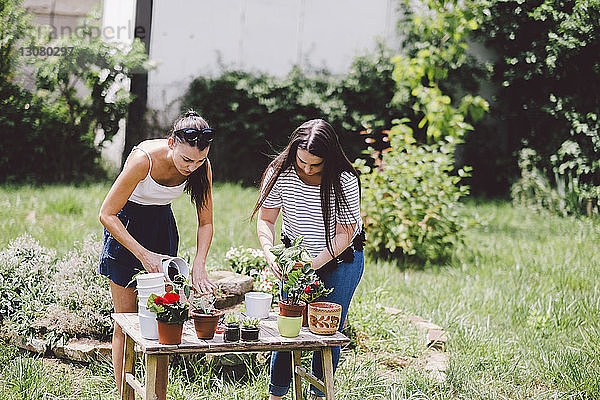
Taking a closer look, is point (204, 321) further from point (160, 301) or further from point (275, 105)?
point (275, 105)

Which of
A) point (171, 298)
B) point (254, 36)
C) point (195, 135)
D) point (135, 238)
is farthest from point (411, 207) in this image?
point (254, 36)

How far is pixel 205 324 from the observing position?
228 centimetres

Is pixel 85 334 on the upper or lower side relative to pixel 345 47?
lower

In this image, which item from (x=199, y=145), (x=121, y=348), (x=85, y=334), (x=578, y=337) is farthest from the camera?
(x=578, y=337)

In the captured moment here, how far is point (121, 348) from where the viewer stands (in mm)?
2760

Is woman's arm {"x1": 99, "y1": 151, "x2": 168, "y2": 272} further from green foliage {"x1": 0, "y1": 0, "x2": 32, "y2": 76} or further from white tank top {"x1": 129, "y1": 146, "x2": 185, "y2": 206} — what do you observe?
green foliage {"x1": 0, "y1": 0, "x2": 32, "y2": 76}

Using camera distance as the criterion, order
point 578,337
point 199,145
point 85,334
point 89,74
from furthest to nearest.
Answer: point 89,74 < point 578,337 < point 85,334 < point 199,145

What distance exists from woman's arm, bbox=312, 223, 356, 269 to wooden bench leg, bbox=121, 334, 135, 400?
2.63 ft

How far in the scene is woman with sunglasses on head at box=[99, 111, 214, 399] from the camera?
8.29 ft

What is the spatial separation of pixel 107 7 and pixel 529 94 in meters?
5.90

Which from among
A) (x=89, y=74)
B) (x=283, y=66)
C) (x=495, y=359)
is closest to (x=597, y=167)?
(x=283, y=66)

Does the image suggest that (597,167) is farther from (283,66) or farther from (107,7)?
(107,7)

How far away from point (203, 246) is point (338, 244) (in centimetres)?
59

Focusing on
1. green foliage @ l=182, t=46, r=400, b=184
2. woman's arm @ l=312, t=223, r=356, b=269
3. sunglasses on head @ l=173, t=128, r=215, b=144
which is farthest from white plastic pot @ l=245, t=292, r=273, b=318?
green foliage @ l=182, t=46, r=400, b=184
